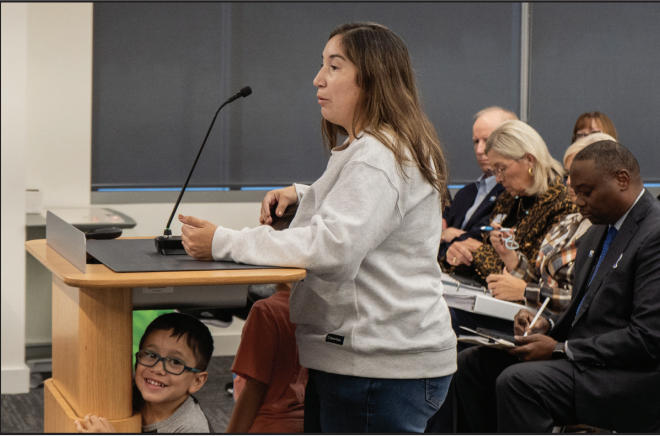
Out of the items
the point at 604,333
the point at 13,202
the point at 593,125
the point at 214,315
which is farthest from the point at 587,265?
the point at 13,202

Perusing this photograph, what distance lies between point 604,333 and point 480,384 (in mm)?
596

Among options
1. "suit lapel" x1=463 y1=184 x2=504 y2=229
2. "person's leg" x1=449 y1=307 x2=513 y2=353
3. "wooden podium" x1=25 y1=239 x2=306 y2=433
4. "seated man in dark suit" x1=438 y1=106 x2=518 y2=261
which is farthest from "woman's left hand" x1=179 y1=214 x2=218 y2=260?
"suit lapel" x1=463 y1=184 x2=504 y2=229

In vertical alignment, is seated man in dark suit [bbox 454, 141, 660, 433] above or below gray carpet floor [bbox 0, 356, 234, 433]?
above

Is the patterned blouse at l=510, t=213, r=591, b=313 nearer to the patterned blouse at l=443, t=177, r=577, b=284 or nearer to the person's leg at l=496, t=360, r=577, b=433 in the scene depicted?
the patterned blouse at l=443, t=177, r=577, b=284

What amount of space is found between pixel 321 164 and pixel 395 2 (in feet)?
3.73

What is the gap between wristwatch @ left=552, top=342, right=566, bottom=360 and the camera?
2217 mm

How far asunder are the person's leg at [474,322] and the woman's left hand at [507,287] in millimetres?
93

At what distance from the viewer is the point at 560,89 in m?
4.86

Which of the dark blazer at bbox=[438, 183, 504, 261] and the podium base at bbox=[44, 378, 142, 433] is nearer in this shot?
the podium base at bbox=[44, 378, 142, 433]

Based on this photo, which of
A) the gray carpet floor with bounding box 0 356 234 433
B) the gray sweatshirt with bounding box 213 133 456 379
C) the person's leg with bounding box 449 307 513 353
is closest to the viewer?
the gray sweatshirt with bounding box 213 133 456 379

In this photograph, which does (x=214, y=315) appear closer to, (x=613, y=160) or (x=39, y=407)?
(x=39, y=407)

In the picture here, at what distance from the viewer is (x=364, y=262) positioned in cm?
136

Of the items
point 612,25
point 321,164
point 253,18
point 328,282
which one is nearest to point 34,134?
point 253,18

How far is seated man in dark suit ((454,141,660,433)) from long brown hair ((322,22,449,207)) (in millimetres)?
920
